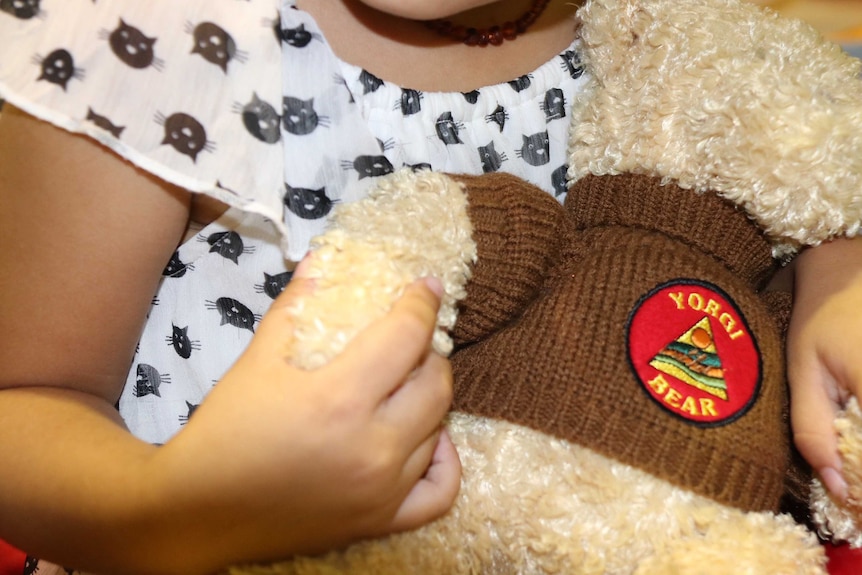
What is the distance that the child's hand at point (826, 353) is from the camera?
2.07 feet

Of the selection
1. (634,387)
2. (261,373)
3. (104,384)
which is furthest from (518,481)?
(104,384)

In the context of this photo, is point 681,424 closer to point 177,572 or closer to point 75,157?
point 177,572

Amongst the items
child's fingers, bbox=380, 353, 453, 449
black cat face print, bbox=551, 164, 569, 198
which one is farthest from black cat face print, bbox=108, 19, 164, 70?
black cat face print, bbox=551, 164, 569, 198

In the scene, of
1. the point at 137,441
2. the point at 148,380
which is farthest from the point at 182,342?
the point at 137,441

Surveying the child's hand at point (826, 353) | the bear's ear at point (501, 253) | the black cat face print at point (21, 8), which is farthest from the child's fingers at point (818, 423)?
the black cat face print at point (21, 8)

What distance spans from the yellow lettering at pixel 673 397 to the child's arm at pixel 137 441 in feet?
0.58

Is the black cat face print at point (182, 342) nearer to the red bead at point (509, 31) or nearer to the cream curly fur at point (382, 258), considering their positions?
the cream curly fur at point (382, 258)

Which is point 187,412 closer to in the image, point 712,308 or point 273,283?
point 273,283

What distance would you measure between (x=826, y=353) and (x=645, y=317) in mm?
183

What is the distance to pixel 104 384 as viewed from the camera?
2.25 feet

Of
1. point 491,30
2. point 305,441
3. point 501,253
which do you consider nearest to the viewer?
point 305,441

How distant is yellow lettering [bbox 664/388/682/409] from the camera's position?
58cm

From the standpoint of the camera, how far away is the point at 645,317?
0.61 meters

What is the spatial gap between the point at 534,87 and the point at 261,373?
0.48 metres
